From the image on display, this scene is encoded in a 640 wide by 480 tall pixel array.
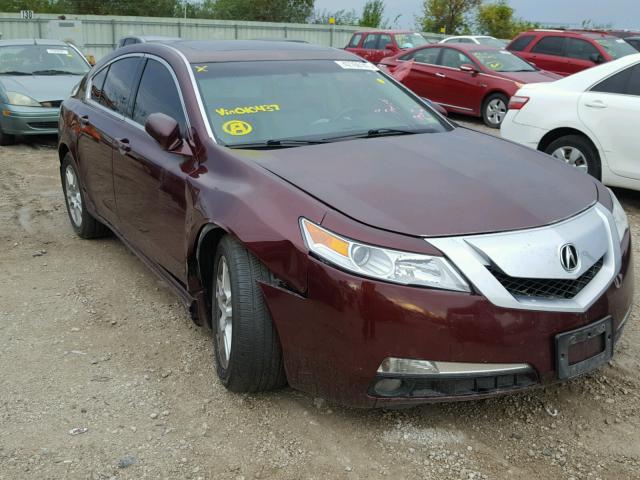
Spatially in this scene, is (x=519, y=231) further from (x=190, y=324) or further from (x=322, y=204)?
(x=190, y=324)

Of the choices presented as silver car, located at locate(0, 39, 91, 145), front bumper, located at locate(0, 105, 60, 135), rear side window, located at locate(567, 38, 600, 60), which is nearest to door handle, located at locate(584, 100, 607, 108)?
front bumper, located at locate(0, 105, 60, 135)

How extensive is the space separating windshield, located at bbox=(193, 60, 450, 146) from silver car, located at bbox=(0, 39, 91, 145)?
21.9ft

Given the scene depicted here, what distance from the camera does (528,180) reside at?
3.30 metres

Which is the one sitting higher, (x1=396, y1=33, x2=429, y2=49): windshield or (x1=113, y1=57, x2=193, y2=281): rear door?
(x1=396, y1=33, x2=429, y2=49): windshield

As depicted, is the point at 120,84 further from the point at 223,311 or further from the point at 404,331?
the point at 404,331

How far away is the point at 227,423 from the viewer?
10.2 ft

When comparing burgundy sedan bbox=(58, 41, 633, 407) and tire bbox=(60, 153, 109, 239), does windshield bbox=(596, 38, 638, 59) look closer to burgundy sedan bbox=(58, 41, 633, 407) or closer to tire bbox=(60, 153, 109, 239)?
burgundy sedan bbox=(58, 41, 633, 407)

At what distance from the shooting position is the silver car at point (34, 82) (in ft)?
32.2

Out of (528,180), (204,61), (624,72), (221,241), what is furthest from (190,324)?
(624,72)

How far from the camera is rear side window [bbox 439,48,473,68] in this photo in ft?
42.0

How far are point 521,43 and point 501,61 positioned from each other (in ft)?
10.7

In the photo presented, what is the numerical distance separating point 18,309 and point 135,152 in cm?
124

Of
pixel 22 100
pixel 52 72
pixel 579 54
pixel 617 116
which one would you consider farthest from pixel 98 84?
pixel 579 54

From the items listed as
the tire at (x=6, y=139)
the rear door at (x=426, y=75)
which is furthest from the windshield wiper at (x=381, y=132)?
the rear door at (x=426, y=75)
